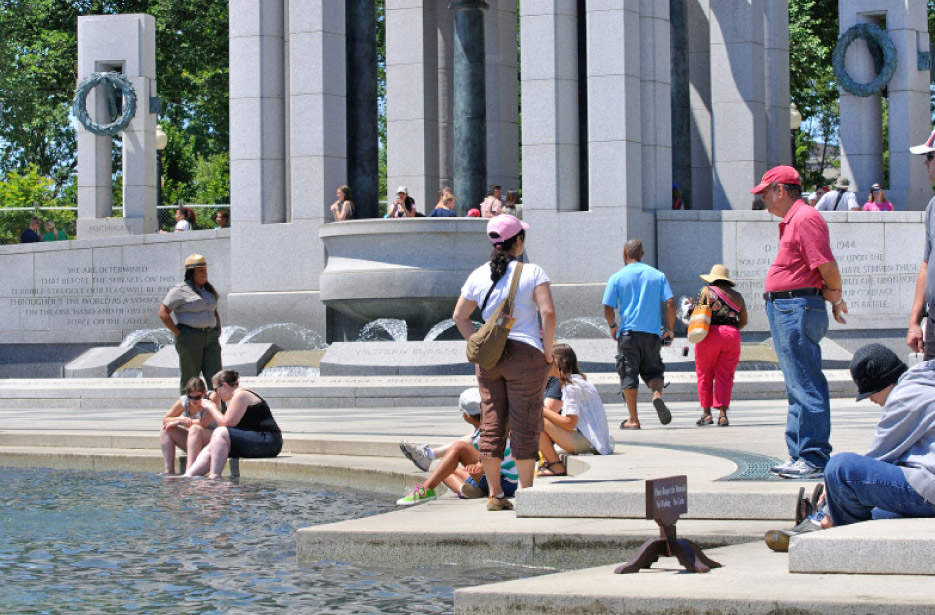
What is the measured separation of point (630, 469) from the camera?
9094mm

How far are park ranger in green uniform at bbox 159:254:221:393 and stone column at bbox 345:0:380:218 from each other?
12689mm

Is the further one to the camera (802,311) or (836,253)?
(836,253)

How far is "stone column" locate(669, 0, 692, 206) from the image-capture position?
32.5 meters

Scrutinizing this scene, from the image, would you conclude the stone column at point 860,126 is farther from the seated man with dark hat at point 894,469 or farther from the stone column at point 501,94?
the seated man with dark hat at point 894,469

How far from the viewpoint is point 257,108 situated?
86.0 ft

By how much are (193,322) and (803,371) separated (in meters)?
7.45

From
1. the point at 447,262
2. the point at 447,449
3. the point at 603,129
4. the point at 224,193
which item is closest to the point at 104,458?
the point at 447,449

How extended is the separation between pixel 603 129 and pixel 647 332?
11.7 m

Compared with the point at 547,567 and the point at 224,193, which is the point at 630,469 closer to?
the point at 547,567

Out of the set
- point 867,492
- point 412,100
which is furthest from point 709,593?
point 412,100

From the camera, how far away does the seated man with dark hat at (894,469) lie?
20.4 feet

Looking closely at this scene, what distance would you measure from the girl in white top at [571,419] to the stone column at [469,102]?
664 inches

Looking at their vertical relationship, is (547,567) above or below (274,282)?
below

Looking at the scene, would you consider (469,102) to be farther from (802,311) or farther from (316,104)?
(802,311)
